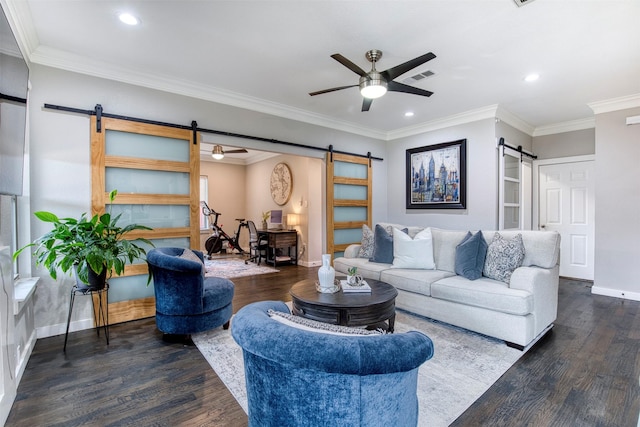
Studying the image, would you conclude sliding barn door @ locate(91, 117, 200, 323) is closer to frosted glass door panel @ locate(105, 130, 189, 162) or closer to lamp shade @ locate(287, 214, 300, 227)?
frosted glass door panel @ locate(105, 130, 189, 162)

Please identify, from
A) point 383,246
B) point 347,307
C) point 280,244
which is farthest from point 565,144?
point 280,244

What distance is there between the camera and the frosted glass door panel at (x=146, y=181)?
131 inches

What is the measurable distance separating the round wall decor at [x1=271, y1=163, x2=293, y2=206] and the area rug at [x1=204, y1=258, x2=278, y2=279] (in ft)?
5.75

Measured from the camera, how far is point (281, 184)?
7562mm

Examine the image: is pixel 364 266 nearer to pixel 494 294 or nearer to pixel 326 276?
pixel 326 276

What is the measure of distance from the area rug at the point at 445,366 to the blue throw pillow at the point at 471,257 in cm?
60

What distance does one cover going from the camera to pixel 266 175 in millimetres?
8289

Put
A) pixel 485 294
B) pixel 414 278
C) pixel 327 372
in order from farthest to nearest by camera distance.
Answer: pixel 414 278 < pixel 485 294 < pixel 327 372

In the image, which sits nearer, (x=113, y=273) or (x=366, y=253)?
(x=113, y=273)

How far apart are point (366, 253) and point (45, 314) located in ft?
12.0

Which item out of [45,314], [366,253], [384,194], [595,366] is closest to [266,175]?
[384,194]

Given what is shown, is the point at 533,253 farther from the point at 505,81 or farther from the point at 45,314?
the point at 45,314

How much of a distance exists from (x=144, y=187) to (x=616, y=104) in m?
6.38

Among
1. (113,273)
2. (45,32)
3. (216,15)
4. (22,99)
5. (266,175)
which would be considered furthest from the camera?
(266,175)
